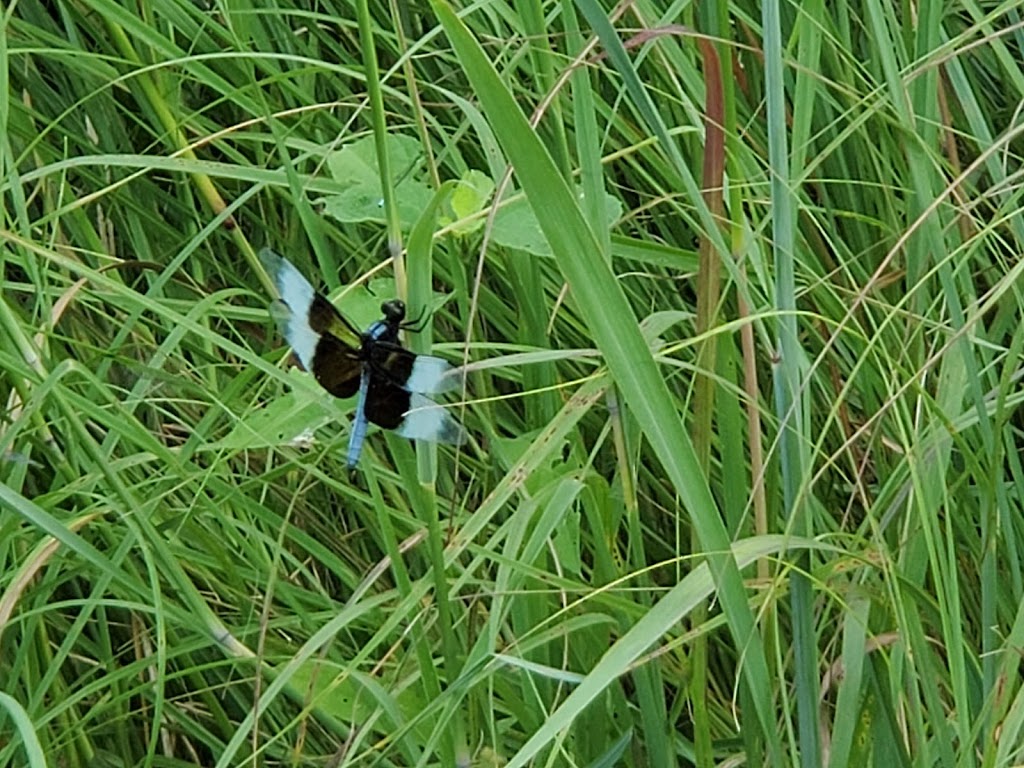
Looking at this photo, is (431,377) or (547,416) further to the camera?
(547,416)

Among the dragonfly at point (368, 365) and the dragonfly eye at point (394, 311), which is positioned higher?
the dragonfly eye at point (394, 311)

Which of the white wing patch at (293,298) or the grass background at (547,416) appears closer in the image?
the grass background at (547,416)

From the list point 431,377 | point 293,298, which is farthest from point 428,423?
point 293,298

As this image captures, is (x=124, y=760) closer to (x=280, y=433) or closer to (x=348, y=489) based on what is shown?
(x=348, y=489)

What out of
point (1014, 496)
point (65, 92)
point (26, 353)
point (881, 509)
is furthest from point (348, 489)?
point (65, 92)

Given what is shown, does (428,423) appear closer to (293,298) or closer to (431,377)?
(431,377)

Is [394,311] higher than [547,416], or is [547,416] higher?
[394,311]
